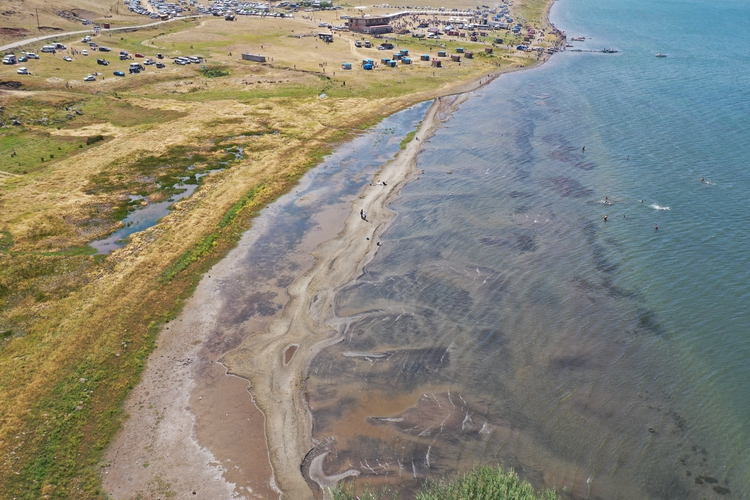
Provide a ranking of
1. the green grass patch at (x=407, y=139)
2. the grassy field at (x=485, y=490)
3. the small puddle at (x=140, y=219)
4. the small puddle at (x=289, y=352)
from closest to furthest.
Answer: the grassy field at (x=485, y=490), the small puddle at (x=289, y=352), the small puddle at (x=140, y=219), the green grass patch at (x=407, y=139)

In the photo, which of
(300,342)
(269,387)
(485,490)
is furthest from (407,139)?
(485,490)

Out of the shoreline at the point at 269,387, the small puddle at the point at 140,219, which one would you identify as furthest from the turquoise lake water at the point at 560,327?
the small puddle at the point at 140,219

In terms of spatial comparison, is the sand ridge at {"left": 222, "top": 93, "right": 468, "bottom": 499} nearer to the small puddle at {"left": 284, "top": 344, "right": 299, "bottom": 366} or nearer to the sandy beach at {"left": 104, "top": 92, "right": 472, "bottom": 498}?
the sandy beach at {"left": 104, "top": 92, "right": 472, "bottom": 498}

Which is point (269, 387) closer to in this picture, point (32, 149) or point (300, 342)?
point (300, 342)

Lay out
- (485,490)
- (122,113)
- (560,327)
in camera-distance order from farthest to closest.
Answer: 1. (122,113)
2. (560,327)
3. (485,490)

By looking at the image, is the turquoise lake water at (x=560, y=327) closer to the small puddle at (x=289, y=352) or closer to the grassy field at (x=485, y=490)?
the small puddle at (x=289, y=352)

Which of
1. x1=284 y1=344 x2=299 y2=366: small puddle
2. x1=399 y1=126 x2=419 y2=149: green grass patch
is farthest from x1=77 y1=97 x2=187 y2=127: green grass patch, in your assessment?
x1=284 y1=344 x2=299 y2=366: small puddle

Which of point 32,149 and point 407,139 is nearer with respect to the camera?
point 32,149
